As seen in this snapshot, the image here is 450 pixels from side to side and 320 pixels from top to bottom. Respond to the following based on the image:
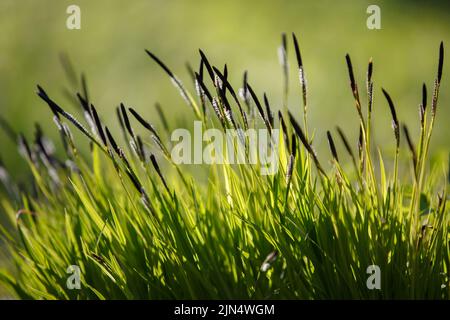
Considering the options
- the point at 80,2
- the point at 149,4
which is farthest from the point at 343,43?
the point at 80,2

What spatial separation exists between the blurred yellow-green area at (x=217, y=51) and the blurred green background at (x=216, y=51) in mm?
11

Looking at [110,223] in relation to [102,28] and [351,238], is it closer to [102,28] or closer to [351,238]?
[351,238]

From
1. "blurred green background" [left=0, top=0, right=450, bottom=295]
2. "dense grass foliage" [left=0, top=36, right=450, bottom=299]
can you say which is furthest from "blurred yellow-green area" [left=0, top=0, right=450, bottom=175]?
"dense grass foliage" [left=0, top=36, right=450, bottom=299]

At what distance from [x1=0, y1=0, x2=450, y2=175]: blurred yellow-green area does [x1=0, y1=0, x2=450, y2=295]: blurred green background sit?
0.4 inches

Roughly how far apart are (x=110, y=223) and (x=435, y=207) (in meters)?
0.81

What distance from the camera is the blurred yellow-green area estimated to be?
214 inches

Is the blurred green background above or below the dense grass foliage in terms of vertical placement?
above

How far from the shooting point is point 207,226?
157cm

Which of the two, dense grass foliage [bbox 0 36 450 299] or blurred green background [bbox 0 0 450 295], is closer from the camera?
dense grass foliage [bbox 0 36 450 299]

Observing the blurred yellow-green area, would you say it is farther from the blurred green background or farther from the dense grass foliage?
the dense grass foliage

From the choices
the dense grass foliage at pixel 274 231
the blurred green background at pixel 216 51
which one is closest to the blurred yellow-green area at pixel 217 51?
the blurred green background at pixel 216 51
